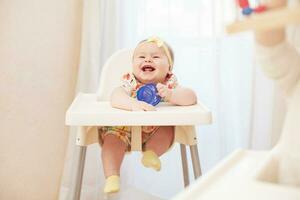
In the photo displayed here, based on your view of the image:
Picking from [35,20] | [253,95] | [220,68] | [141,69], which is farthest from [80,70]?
[253,95]

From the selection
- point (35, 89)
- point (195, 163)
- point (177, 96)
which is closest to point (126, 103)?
point (177, 96)

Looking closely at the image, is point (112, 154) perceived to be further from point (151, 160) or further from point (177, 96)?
point (177, 96)

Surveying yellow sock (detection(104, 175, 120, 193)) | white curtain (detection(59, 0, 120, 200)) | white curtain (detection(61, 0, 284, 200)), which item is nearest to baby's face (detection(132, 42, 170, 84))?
white curtain (detection(61, 0, 284, 200))

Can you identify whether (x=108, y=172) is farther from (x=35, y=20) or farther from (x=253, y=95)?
(x=35, y=20)

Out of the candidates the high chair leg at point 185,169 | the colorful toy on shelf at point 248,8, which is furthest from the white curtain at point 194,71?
the colorful toy on shelf at point 248,8

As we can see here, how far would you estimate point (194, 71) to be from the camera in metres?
1.35

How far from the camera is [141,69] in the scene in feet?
3.66

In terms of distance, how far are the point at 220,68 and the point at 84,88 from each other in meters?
0.67

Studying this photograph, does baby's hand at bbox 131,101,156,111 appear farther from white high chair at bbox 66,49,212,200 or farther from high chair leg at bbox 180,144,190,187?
high chair leg at bbox 180,144,190,187

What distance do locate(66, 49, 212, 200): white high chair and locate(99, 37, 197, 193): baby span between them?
0.03 metres

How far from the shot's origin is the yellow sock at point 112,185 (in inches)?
34.9

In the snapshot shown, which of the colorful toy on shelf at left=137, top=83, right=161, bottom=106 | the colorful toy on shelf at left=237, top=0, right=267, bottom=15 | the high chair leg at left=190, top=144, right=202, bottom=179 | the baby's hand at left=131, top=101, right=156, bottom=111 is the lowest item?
the high chair leg at left=190, top=144, right=202, bottom=179

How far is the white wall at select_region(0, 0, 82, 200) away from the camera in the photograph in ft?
4.44

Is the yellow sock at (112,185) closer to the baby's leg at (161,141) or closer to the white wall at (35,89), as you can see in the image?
the baby's leg at (161,141)
